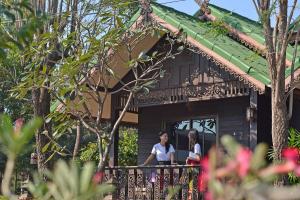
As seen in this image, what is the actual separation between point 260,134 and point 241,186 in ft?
32.7

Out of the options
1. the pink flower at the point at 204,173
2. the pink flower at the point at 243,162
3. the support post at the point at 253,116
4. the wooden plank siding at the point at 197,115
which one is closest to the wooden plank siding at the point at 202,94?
the wooden plank siding at the point at 197,115

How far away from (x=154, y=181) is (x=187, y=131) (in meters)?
3.42

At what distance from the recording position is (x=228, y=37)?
11.3 metres

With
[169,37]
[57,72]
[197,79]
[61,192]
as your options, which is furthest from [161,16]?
[61,192]

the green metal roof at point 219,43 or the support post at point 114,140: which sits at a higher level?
the green metal roof at point 219,43

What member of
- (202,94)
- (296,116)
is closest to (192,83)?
(202,94)

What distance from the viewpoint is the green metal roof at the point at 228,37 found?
9656 millimetres

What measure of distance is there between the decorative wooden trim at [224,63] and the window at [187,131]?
2.34 metres

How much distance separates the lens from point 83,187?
4.03ft

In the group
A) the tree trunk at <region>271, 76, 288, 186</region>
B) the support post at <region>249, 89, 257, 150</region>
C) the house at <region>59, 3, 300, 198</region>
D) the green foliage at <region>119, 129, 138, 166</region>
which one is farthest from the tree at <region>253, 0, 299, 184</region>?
the green foliage at <region>119, 129, 138, 166</region>

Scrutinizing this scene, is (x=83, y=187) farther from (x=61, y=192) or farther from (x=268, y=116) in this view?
(x=268, y=116)

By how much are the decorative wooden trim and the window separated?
2.34 m

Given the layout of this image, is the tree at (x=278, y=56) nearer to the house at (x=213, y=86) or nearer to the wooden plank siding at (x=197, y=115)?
the house at (x=213, y=86)

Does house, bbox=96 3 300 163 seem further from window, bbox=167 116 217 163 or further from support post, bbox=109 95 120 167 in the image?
support post, bbox=109 95 120 167
